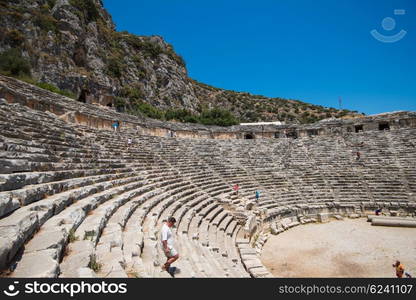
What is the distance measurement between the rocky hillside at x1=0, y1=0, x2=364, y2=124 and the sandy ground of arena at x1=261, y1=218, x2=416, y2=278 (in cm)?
2225

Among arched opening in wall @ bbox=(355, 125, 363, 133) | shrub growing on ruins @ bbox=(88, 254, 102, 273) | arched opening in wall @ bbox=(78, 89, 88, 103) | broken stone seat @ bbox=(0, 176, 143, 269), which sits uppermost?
arched opening in wall @ bbox=(78, 89, 88, 103)

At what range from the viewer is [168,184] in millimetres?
11016

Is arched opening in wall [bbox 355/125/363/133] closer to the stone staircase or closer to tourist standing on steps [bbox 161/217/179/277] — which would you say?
the stone staircase

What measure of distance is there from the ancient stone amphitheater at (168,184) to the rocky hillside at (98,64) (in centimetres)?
1187

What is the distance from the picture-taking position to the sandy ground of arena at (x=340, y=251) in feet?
26.5

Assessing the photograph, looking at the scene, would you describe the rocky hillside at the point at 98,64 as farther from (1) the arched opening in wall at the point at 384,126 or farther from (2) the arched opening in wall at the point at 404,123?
(2) the arched opening in wall at the point at 404,123

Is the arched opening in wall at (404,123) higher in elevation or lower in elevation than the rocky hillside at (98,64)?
lower

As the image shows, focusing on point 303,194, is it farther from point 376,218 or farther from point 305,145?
point 305,145

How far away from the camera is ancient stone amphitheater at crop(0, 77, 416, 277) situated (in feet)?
11.0

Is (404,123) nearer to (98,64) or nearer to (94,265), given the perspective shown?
(94,265)

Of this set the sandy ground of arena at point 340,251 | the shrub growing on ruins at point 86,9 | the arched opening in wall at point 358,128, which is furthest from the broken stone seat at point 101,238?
the shrub growing on ruins at point 86,9

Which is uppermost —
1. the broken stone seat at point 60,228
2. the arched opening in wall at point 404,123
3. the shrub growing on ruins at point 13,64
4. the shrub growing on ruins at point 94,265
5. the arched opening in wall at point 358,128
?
the shrub growing on ruins at point 13,64

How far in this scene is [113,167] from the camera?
9578 millimetres

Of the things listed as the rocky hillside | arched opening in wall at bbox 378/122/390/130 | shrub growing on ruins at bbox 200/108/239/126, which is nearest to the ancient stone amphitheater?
arched opening in wall at bbox 378/122/390/130
